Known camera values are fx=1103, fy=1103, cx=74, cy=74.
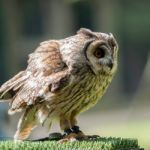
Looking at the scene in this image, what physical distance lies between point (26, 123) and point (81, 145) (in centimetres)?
51

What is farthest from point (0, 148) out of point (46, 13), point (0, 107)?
point (46, 13)

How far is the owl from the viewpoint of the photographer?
18.8ft

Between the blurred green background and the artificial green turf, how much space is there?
1228 centimetres

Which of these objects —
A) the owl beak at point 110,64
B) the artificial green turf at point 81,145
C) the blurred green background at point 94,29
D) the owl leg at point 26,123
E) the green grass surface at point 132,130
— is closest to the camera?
the artificial green turf at point 81,145

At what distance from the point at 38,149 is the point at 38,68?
49 cm

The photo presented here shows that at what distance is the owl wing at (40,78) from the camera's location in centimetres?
576

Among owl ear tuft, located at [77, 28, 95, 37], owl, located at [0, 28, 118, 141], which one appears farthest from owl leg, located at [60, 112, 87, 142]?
owl ear tuft, located at [77, 28, 95, 37]

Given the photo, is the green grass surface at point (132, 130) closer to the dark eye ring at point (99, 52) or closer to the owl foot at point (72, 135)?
the owl foot at point (72, 135)

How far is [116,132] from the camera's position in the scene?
13984 mm

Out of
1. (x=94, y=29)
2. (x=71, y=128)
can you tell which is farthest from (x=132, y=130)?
(x=71, y=128)

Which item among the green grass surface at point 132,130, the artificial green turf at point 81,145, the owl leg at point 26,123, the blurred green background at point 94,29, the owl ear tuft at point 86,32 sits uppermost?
the blurred green background at point 94,29

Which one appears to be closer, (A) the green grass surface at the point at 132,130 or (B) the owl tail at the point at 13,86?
(B) the owl tail at the point at 13,86

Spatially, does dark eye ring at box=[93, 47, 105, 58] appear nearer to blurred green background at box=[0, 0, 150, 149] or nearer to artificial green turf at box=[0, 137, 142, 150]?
artificial green turf at box=[0, 137, 142, 150]

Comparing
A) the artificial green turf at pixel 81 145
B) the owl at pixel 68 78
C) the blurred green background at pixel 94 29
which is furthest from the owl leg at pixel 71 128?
the blurred green background at pixel 94 29
